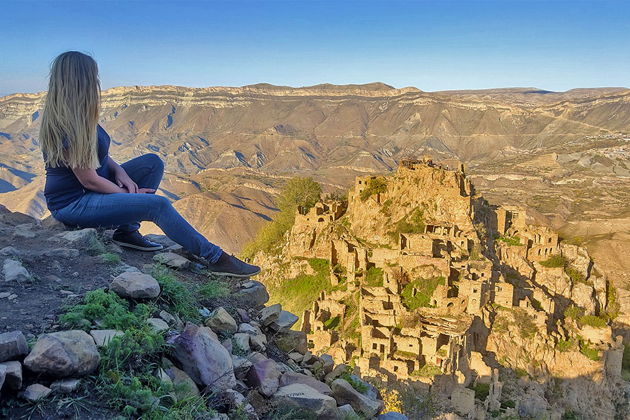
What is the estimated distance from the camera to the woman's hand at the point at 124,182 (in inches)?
215

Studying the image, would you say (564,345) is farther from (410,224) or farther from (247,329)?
(247,329)

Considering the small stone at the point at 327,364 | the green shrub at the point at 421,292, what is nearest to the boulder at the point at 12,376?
the small stone at the point at 327,364

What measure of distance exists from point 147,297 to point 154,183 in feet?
8.32

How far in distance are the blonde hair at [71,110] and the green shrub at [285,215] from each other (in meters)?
29.3

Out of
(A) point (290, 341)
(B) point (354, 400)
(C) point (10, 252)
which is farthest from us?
(A) point (290, 341)

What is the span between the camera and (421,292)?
23.6 metres

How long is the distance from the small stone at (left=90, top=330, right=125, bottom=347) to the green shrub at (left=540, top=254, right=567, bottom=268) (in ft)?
96.9

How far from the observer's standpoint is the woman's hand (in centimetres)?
546

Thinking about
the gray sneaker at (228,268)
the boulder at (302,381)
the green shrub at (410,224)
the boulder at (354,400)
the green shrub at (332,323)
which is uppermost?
the gray sneaker at (228,268)

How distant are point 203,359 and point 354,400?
1805 millimetres

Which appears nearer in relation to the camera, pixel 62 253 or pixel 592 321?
pixel 62 253

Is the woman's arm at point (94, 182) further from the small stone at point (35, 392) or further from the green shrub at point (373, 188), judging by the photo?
the green shrub at point (373, 188)

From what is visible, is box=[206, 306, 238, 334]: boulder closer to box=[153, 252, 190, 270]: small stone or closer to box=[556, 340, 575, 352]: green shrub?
box=[153, 252, 190, 270]: small stone

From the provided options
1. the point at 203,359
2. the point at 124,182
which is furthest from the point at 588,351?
the point at 203,359
